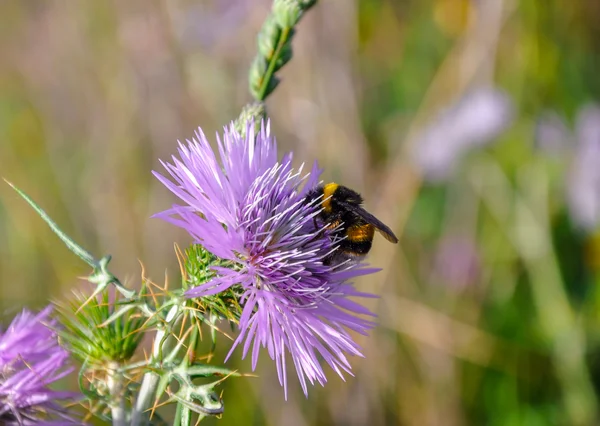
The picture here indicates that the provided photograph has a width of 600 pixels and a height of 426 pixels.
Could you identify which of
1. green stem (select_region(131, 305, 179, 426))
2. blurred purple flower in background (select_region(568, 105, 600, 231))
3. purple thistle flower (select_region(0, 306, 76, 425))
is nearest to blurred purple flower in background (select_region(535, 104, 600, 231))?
blurred purple flower in background (select_region(568, 105, 600, 231))

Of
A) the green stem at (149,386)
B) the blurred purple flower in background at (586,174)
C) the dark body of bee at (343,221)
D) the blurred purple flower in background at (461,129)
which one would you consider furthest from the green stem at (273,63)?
the blurred purple flower in background at (586,174)

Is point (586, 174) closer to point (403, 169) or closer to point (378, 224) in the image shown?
point (403, 169)

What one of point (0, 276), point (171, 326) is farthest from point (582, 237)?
point (0, 276)

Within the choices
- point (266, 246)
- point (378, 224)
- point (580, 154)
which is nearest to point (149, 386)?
point (266, 246)

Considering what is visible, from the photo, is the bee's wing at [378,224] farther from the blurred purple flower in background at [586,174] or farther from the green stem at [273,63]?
the blurred purple flower in background at [586,174]

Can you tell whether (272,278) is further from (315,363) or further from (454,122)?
(454,122)

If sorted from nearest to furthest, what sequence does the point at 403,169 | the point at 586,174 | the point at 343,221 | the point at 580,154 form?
the point at 343,221 → the point at 403,169 → the point at 586,174 → the point at 580,154

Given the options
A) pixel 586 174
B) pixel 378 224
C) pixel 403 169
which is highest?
pixel 586 174
